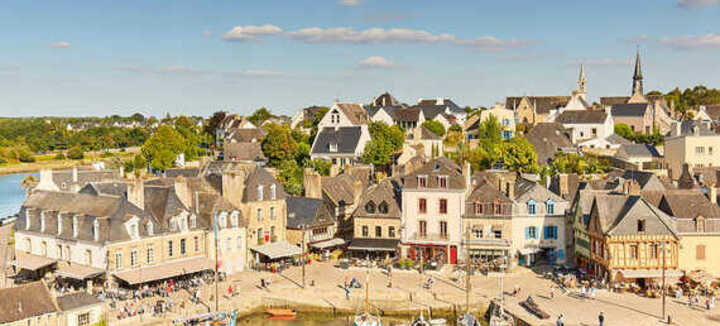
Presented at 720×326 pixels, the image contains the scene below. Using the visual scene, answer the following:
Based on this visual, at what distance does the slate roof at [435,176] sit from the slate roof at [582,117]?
46.4 meters

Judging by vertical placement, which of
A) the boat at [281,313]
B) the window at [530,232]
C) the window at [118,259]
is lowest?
the boat at [281,313]

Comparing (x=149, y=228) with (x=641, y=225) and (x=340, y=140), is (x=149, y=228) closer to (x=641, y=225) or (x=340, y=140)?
(x=641, y=225)

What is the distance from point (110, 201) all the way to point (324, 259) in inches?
656

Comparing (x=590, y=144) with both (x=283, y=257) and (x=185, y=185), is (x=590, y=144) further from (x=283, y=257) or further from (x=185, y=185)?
(x=185, y=185)

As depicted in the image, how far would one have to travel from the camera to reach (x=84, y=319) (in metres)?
35.6

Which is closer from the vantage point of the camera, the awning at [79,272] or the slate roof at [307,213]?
the awning at [79,272]

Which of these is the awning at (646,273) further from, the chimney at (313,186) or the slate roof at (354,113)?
the slate roof at (354,113)

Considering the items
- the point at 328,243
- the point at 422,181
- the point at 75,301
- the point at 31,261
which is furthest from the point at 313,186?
the point at 75,301

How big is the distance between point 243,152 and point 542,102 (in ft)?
167

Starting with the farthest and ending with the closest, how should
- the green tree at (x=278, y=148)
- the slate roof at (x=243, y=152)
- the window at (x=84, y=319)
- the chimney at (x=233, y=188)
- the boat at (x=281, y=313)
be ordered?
the slate roof at (x=243, y=152)
the green tree at (x=278, y=148)
the chimney at (x=233, y=188)
the boat at (x=281, y=313)
the window at (x=84, y=319)

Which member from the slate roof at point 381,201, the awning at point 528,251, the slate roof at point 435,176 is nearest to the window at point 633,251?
the awning at point 528,251

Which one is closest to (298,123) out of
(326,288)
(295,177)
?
(295,177)

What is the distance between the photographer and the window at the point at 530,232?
50.8 m

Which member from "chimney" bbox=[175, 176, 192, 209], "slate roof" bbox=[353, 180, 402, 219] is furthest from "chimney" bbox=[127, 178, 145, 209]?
"slate roof" bbox=[353, 180, 402, 219]
